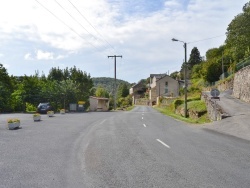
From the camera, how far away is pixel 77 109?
55.7 meters

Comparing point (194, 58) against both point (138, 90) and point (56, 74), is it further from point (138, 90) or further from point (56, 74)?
point (56, 74)

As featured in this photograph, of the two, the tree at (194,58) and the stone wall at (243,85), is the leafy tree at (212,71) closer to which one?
the stone wall at (243,85)

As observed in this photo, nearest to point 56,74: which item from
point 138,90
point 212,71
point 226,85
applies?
point 212,71

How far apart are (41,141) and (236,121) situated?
44.0 ft

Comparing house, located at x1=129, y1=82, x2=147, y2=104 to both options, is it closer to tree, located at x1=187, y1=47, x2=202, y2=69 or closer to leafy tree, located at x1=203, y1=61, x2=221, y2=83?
tree, located at x1=187, y1=47, x2=202, y2=69

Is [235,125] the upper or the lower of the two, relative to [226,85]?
lower

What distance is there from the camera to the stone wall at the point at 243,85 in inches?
1259

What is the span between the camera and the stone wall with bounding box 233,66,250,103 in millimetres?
31984

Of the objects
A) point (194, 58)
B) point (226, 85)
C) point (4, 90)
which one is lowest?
point (4, 90)

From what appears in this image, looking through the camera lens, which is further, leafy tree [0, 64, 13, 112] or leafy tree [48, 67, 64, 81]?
leafy tree [48, 67, 64, 81]

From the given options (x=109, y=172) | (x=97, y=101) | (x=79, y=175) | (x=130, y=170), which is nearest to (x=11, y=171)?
(x=79, y=175)

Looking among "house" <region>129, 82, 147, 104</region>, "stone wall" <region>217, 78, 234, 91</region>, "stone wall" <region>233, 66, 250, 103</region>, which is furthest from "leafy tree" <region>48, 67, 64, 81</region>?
"house" <region>129, 82, 147, 104</region>

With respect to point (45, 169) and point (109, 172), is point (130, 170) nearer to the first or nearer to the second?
point (109, 172)

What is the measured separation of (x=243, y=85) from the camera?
111 ft
